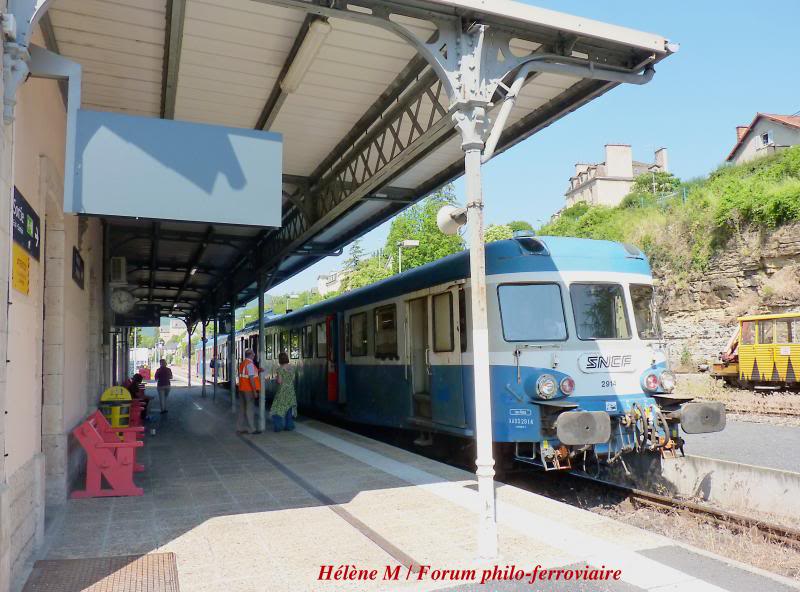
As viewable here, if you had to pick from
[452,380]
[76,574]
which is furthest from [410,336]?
[76,574]

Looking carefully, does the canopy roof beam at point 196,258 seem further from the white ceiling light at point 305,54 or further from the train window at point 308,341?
the white ceiling light at point 305,54

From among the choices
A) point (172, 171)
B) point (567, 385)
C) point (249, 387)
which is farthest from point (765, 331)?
point (172, 171)

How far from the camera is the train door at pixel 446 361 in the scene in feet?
27.9

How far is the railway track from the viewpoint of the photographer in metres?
6.07

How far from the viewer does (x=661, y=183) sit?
5797 cm

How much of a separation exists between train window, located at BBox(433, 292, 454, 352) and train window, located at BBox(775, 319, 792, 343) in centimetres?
1330

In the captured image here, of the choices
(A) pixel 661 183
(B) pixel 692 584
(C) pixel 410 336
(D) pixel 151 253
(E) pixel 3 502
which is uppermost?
(A) pixel 661 183

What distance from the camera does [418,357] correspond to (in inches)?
388

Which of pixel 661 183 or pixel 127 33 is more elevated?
pixel 661 183

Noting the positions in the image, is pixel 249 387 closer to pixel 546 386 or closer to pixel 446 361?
pixel 446 361

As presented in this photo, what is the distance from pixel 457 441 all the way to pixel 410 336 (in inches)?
67.4

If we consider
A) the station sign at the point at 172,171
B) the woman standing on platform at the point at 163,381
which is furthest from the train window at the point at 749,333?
the station sign at the point at 172,171

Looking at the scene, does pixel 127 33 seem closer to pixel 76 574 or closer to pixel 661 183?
pixel 76 574

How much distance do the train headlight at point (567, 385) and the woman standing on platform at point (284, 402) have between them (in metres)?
6.65
